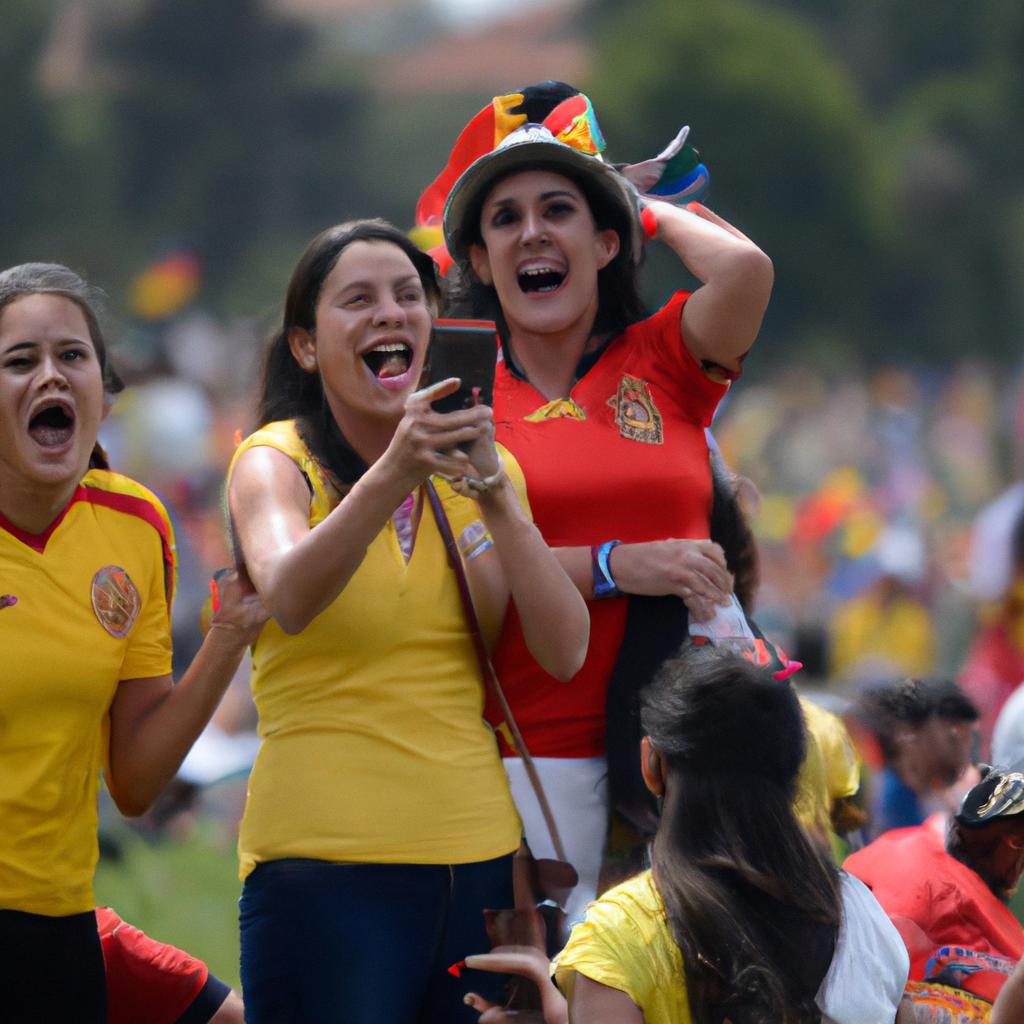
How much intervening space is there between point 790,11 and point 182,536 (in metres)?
67.1

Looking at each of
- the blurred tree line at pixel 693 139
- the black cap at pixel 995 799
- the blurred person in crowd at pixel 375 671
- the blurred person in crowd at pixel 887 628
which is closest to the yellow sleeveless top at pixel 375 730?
the blurred person in crowd at pixel 375 671

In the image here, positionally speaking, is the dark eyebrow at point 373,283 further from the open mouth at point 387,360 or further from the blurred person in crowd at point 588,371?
the blurred person in crowd at point 588,371

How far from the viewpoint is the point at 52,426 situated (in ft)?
12.6

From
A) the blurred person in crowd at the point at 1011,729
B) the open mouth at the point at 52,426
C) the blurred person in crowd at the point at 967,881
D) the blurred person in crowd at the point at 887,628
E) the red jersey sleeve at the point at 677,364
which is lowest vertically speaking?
the blurred person in crowd at the point at 887,628

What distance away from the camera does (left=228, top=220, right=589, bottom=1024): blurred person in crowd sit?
11.6 feet

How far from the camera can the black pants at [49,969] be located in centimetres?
365

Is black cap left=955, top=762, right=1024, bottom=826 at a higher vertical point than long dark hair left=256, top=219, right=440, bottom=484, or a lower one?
lower

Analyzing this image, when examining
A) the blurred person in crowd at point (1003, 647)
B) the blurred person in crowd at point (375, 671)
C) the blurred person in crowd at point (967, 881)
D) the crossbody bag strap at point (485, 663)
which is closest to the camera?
the blurred person in crowd at point (375, 671)

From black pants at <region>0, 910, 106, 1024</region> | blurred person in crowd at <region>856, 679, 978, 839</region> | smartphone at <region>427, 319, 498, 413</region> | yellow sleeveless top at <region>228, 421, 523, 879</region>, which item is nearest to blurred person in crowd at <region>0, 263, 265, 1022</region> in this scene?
black pants at <region>0, 910, 106, 1024</region>

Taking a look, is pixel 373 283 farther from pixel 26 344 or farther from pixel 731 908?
pixel 731 908

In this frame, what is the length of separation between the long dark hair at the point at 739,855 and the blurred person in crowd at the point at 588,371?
447 mm

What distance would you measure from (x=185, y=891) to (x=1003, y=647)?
3.93 m

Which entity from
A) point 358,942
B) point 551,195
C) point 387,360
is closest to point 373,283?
point 387,360

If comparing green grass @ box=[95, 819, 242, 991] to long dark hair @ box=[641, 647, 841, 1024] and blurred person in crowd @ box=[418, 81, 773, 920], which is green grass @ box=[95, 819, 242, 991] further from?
long dark hair @ box=[641, 647, 841, 1024]
